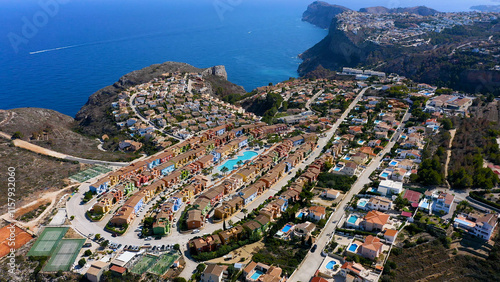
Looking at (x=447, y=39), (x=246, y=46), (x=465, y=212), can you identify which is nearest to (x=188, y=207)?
(x=465, y=212)

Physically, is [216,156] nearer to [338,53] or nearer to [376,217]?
[376,217]

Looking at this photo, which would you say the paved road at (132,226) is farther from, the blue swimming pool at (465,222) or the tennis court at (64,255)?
the blue swimming pool at (465,222)

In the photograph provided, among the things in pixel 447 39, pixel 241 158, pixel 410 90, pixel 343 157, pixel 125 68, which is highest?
pixel 447 39

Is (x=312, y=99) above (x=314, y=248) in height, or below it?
above

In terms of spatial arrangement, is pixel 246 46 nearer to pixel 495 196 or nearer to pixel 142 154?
pixel 142 154

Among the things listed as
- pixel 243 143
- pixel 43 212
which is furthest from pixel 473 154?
pixel 43 212
